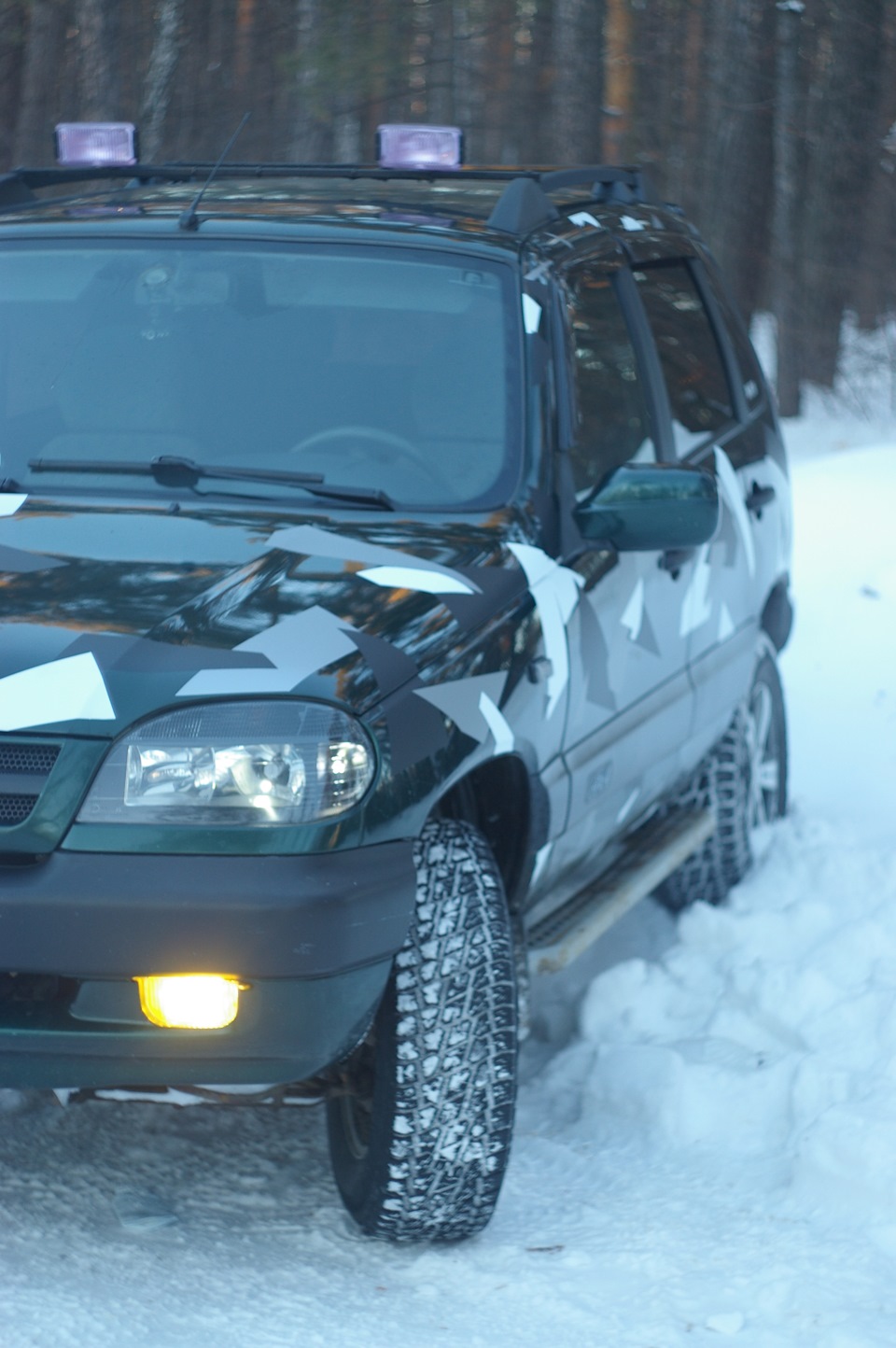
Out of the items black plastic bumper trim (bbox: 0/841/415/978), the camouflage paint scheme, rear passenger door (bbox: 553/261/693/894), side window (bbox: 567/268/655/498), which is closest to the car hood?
the camouflage paint scheme

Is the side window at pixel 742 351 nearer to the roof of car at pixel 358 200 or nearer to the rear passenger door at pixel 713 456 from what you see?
the rear passenger door at pixel 713 456

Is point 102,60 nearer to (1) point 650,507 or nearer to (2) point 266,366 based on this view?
(2) point 266,366

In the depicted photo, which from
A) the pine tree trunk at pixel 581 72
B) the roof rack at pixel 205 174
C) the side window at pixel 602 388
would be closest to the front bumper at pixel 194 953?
the side window at pixel 602 388

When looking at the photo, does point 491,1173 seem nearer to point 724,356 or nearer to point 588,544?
point 588,544

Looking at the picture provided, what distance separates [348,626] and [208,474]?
0.78 meters

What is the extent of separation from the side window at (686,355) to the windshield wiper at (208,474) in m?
1.32

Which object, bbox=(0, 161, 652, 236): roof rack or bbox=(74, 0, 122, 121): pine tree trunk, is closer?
bbox=(0, 161, 652, 236): roof rack

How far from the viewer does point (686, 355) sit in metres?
4.73

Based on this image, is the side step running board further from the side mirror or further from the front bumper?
the front bumper

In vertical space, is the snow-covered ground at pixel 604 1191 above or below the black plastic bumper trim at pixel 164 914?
below

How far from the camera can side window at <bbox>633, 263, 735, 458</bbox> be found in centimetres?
446

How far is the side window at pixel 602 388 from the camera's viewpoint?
373 cm

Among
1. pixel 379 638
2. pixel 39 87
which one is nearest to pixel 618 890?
pixel 379 638

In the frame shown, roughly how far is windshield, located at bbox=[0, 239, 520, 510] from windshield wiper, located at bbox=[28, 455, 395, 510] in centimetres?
2
